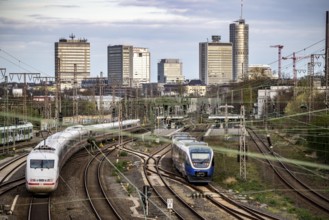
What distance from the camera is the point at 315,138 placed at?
33.9 m

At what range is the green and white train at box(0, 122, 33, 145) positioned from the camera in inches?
1677

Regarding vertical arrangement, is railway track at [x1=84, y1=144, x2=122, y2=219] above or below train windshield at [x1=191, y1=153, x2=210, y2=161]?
below

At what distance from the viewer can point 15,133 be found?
154 ft

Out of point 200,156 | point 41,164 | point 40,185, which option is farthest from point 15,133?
point 40,185

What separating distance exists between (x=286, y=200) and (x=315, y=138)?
11.8 m

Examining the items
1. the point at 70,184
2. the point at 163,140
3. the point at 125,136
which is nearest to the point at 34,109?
the point at 125,136

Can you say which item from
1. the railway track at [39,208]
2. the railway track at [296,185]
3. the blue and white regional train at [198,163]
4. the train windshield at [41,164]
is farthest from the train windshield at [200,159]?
the railway track at [39,208]

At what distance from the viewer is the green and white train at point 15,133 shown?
42603 mm

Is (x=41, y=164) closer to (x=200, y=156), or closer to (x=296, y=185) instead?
(x=200, y=156)

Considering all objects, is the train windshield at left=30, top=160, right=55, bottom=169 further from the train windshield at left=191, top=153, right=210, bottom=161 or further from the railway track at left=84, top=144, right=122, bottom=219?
the train windshield at left=191, top=153, right=210, bottom=161

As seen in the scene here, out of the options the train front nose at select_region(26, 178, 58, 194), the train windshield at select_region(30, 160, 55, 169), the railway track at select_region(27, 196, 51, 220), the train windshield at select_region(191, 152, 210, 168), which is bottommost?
the railway track at select_region(27, 196, 51, 220)

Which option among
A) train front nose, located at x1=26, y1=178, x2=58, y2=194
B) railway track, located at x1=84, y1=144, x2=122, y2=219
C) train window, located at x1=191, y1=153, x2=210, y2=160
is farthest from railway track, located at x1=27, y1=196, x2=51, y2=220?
train window, located at x1=191, y1=153, x2=210, y2=160

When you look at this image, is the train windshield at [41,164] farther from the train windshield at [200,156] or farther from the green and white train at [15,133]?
the green and white train at [15,133]

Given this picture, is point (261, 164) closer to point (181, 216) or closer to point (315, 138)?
point (315, 138)
